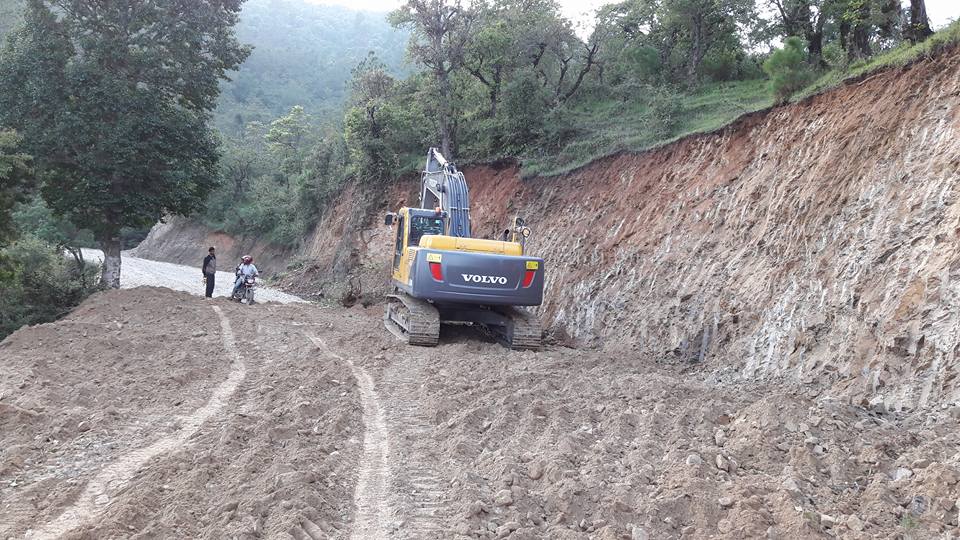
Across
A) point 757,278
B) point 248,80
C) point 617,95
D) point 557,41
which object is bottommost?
point 757,278

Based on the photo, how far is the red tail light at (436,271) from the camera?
11.2 metres

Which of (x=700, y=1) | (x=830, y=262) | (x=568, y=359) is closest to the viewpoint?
(x=830, y=262)

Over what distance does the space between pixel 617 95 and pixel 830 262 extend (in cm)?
1591

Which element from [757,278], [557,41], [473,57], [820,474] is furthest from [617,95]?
[820,474]

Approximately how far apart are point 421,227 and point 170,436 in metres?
7.94

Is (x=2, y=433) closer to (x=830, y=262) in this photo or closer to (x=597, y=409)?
(x=597, y=409)

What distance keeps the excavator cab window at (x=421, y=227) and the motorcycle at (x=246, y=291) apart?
276 inches

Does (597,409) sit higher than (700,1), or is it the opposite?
(700,1)

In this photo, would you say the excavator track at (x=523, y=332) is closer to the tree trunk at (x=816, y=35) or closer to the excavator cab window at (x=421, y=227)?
the excavator cab window at (x=421, y=227)

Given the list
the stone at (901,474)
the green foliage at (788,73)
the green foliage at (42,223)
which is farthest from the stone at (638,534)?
the green foliage at (42,223)

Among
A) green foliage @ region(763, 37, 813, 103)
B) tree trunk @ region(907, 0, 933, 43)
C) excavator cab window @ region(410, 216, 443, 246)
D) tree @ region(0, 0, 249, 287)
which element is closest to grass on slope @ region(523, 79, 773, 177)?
green foliage @ region(763, 37, 813, 103)

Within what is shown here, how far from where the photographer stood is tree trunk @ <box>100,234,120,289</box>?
1878cm

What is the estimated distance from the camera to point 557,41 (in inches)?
922

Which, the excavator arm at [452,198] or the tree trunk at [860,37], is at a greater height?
the tree trunk at [860,37]
